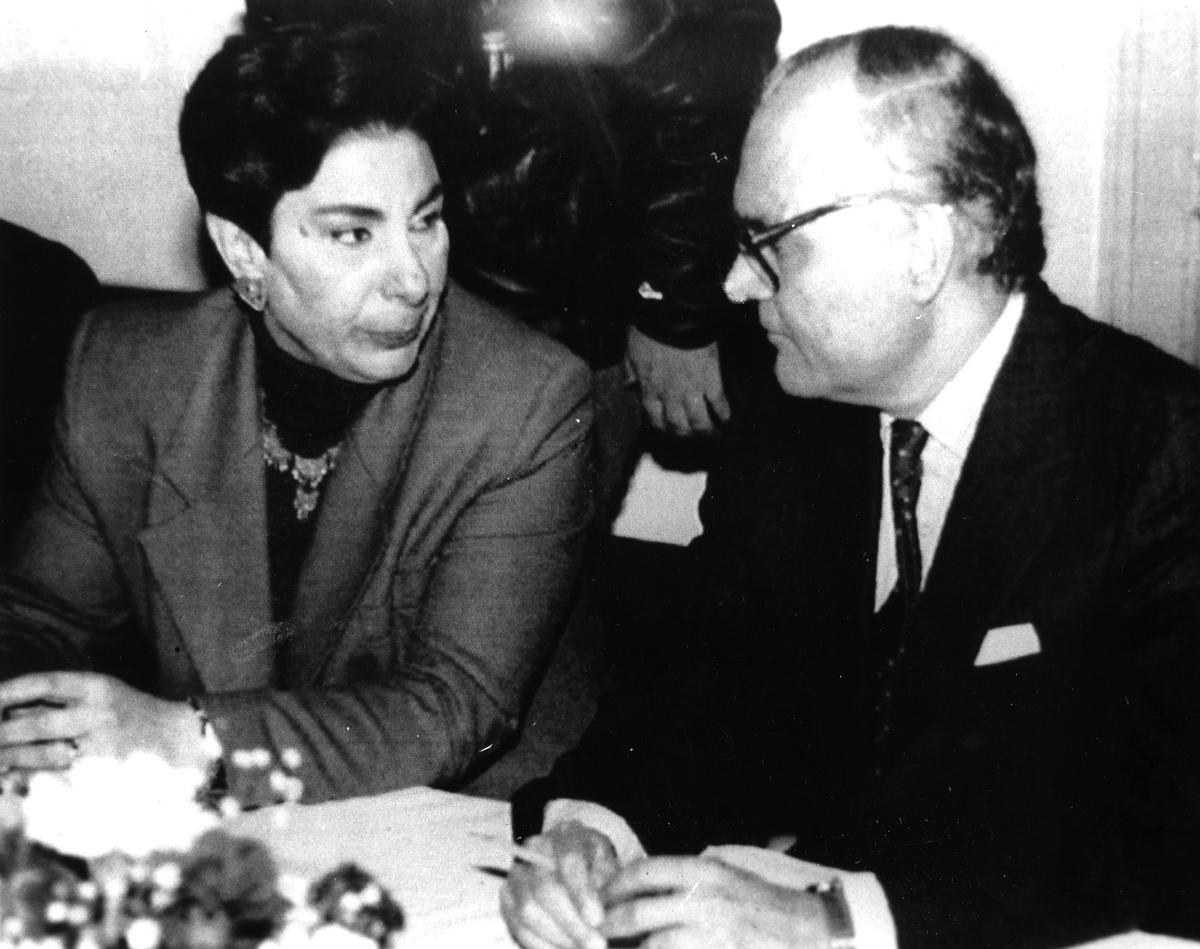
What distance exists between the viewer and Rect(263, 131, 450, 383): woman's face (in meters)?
1.80

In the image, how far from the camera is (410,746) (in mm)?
1600

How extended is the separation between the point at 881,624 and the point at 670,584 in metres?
1.06

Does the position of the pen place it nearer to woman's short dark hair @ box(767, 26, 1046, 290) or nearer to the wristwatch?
the wristwatch

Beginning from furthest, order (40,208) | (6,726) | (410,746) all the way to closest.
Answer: (40,208) → (410,746) → (6,726)

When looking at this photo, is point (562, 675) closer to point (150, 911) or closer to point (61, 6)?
point (150, 911)

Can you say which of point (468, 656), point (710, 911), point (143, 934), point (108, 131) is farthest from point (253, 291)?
point (108, 131)

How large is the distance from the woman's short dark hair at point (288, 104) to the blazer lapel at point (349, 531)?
0.30m

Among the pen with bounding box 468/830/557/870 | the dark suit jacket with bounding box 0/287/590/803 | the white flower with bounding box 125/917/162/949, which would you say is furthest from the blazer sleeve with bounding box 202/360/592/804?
the white flower with bounding box 125/917/162/949

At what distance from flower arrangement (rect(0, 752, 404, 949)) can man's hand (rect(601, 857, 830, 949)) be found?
0.21m

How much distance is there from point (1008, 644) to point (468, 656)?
0.65 m

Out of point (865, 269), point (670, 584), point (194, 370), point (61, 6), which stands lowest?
point (670, 584)

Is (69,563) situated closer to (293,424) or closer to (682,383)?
(293,424)

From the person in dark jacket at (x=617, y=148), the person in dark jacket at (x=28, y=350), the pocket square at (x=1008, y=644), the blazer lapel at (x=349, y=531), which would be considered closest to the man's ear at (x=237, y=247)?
the blazer lapel at (x=349, y=531)

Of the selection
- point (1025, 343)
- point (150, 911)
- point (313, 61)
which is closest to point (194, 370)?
point (313, 61)
